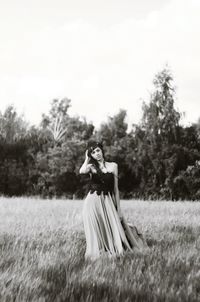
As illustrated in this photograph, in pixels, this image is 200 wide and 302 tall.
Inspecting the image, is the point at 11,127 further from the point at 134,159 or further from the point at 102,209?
the point at 102,209

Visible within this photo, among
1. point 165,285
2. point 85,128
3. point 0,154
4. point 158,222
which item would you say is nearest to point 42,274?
point 165,285

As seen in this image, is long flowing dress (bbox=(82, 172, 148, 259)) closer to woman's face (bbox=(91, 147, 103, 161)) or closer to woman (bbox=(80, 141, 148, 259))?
woman (bbox=(80, 141, 148, 259))

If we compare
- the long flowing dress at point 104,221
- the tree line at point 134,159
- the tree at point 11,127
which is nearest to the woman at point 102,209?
the long flowing dress at point 104,221

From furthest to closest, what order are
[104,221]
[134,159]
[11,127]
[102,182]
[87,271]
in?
[11,127] → [134,159] → [102,182] → [104,221] → [87,271]

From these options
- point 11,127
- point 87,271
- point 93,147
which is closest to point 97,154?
point 93,147

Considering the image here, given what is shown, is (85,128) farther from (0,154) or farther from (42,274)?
(42,274)

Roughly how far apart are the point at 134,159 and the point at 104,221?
18.7m

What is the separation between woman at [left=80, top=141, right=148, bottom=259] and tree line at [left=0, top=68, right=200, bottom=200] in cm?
1714

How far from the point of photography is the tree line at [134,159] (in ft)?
82.9

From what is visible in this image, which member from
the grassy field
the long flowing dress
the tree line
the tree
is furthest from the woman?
the tree

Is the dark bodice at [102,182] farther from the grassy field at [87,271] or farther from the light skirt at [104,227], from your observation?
the grassy field at [87,271]

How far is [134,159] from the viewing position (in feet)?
84.0

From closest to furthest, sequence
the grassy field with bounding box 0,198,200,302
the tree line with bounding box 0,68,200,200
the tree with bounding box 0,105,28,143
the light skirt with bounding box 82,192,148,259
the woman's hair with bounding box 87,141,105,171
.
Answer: the grassy field with bounding box 0,198,200,302
the light skirt with bounding box 82,192,148,259
the woman's hair with bounding box 87,141,105,171
the tree line with bounding box 0,68,200,200
the tree with bounding box 0,105,28,143

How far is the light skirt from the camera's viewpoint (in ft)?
22.7
